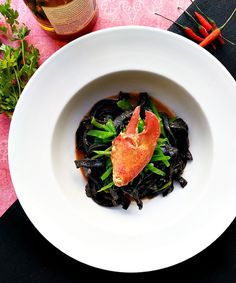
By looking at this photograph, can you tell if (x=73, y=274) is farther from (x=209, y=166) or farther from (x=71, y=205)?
(x=209, y=166)

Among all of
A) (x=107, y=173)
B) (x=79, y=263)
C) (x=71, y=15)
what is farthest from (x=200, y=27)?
(x=79, y=263)

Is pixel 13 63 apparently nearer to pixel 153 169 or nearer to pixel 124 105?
pixel 124 105

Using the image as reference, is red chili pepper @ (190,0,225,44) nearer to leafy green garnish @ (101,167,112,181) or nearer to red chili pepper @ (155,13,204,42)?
red chili pepper @ (155,13,204,42)

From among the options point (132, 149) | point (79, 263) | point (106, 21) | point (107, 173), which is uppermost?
point (106, 21)

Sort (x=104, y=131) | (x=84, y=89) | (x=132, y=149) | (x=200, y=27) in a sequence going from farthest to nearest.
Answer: (x=200, y=27) < (x=104, y=131) < (x=84, y=89) < (x=132, y=149)

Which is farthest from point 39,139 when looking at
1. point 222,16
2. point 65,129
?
point 222,16

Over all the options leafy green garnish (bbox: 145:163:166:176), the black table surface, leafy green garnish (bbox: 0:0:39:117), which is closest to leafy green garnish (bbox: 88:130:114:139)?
leafy green garnish (bbox: 145:163:166:176)

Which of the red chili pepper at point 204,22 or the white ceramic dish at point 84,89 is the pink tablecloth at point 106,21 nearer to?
the red chili pepper at point 204,22

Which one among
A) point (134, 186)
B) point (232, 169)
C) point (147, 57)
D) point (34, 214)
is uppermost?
point (147, 57)
